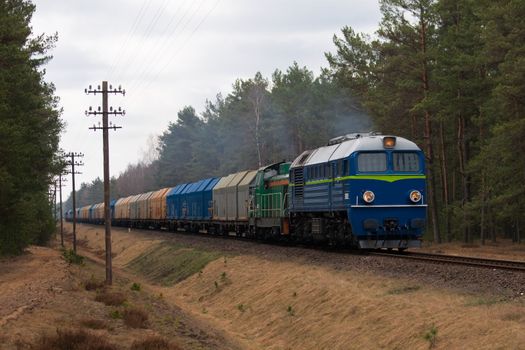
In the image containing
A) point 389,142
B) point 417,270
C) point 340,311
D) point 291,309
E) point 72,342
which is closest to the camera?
point 72,342

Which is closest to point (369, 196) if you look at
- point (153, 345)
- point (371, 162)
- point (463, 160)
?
point (371, 162)

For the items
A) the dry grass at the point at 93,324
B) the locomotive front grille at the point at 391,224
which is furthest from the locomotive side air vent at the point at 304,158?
the dry grass at the point at 93,324

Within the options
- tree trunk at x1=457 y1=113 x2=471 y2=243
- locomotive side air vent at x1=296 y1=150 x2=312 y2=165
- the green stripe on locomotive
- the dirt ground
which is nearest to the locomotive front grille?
the dirt ground

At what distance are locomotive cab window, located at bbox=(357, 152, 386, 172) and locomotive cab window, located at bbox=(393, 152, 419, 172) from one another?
0.51 meters

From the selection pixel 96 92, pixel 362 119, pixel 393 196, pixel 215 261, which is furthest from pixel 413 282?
pixel 362 119

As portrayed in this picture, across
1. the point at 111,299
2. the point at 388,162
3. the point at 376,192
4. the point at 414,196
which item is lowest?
the point at 111,299

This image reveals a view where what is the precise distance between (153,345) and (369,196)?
37.3 ft

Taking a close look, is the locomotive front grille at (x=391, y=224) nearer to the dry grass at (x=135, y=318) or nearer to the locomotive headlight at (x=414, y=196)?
the locomotive headlight at (x=414, y=196)

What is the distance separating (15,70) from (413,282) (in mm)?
25021

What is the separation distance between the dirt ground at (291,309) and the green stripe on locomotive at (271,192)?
2754 millimetres

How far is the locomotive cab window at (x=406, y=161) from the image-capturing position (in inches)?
987

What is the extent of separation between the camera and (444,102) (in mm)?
43406

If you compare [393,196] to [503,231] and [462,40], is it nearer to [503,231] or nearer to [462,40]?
[462,40]

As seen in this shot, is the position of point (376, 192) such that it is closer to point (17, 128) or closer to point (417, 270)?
point (417, 270)
